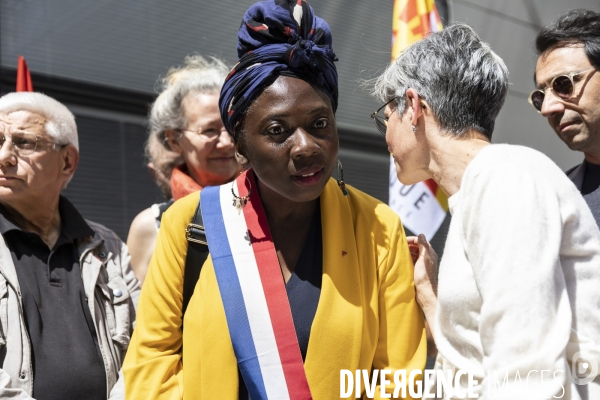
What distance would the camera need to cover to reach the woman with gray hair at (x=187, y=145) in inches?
143

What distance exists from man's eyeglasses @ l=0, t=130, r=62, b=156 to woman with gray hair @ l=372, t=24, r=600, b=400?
1.56 metres

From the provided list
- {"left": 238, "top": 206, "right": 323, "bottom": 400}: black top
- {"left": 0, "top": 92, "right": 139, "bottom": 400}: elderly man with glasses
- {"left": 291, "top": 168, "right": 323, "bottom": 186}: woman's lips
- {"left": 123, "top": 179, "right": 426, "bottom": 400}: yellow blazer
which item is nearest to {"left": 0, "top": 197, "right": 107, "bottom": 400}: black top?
{"left": 0, "top": 92, "right": 139, "bottom": 400}: elderly man with glasses

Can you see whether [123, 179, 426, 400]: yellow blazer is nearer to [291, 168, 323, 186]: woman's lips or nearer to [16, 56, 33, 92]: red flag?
[291, 168, 323, 186]: woman's lips

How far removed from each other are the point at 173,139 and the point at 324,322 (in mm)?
1819

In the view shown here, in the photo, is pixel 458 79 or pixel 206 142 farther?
pixel 206 142

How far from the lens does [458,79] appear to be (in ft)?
7.30

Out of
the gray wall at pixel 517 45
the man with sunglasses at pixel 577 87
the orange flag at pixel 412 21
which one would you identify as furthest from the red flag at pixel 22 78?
the gray wall at pixel 517 45

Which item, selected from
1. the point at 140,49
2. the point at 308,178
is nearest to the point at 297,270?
the point at 308,178

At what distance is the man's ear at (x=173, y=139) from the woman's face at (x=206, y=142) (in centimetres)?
3

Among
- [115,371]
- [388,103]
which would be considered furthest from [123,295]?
[388,103]

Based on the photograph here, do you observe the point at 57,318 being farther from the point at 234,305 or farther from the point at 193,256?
the point at 234,305

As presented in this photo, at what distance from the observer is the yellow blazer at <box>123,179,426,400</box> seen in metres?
2.29

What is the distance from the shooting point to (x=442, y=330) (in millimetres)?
2135

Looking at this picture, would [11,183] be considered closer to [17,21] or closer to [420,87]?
[420,87]
